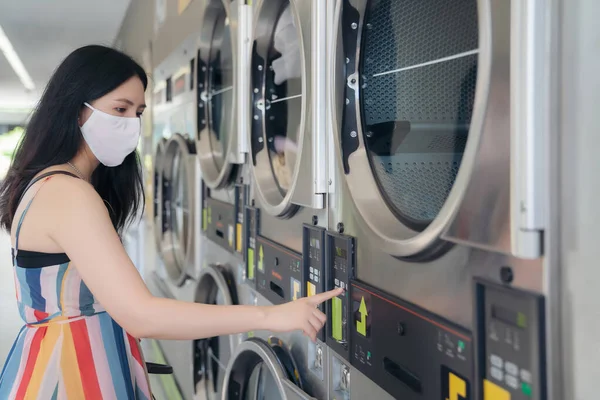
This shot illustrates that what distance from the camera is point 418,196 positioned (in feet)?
3.51

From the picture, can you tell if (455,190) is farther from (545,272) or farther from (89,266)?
(89,266)

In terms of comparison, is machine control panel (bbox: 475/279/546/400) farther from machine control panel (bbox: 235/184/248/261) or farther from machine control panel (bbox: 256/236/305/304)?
machine control panel (bbox: 235/184/248/261)

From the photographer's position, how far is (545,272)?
0.71 meters

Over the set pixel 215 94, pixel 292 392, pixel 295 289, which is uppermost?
pixel 215 94

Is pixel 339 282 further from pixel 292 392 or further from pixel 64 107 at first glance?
pixel 64 107

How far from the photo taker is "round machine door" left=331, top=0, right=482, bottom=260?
97 centimetres

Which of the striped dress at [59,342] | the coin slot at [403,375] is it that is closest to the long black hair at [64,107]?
the striped dress at [59,342]

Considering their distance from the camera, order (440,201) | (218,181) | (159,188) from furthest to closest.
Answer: (159,188) < (218,181) < (440,201)

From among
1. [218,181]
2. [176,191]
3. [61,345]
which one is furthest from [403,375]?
[176,191]

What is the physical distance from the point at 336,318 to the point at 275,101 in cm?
80

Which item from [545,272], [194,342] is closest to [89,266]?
[545,272]

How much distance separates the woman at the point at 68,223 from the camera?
1238 millimetres

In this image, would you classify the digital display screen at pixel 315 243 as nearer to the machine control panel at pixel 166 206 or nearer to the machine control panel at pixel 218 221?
the machine control panel at pixel 218 221

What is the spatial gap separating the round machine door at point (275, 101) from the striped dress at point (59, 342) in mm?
552
